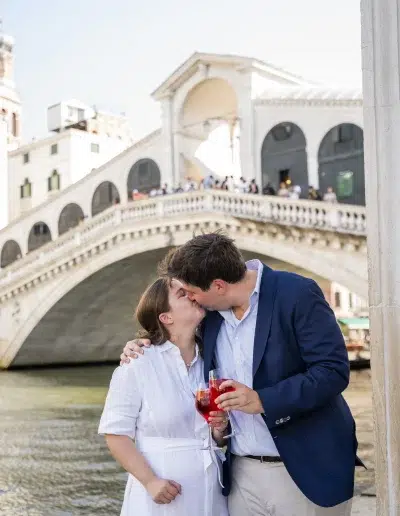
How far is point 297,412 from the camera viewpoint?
2.30 metres

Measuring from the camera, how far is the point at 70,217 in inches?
945

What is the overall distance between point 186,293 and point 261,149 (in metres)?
16.9

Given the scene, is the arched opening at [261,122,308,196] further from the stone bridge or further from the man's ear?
the man's ear

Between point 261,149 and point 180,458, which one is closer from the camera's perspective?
point 180,458

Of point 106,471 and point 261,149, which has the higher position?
point 261,149

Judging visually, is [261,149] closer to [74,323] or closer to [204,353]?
[74,323]

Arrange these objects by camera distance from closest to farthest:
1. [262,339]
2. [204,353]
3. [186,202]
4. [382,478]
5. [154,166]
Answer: [382,478] → [262,339] → [204,353] → [186,202] → [154,166]

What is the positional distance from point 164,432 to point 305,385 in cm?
55

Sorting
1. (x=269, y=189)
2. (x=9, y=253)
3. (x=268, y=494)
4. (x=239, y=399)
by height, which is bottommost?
(x=268, y=494)

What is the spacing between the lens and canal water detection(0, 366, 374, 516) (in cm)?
574

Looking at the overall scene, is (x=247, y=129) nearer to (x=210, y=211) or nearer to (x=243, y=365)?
(x=210, y=211)

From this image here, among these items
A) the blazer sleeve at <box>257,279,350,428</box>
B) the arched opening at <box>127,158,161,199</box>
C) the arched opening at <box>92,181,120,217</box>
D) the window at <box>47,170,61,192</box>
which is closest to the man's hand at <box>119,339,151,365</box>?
the blazer sleeve at <box>257,279,350,428</box>

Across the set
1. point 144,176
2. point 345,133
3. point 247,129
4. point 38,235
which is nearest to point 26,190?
point 38,235

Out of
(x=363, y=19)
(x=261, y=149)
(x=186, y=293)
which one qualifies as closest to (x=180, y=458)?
(x=186, y=293)
